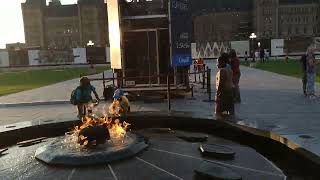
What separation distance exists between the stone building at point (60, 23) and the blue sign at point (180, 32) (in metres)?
92.2

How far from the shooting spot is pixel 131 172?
560 cm

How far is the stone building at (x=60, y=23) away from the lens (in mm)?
108938

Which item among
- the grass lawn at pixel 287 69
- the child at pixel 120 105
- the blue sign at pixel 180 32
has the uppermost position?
the blue sign at pixel 180 32

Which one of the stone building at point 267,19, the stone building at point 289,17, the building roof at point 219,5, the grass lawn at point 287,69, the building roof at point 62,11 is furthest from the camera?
the building roof at point 62,11

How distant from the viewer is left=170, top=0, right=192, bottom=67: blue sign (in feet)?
53.2

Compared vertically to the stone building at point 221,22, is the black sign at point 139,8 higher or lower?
lower

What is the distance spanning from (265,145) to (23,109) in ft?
37.9

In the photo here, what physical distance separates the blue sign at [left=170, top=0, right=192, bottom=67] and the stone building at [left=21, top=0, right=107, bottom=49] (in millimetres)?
92232

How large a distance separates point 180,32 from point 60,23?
332 ft

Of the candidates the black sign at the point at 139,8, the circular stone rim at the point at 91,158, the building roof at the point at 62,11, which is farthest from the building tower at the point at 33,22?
the circular stone rim at the point at 91,158

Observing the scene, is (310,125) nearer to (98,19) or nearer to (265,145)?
(265,145)

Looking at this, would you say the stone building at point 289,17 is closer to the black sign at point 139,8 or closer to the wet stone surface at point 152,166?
the black sign at point 139,8

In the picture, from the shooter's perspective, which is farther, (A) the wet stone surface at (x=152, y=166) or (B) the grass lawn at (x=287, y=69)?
(B) the grass lawn at (x=287, y=69)

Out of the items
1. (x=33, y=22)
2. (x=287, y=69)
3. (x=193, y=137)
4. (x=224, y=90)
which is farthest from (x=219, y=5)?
(x=193, y=137)
